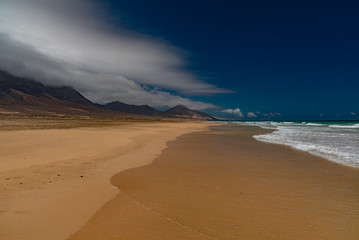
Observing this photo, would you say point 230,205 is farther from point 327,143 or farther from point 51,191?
point 327,143

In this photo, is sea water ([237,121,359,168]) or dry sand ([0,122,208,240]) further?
sea water ([237,121,359,168])

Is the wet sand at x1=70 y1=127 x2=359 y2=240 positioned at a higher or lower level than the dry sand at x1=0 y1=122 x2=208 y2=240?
higher

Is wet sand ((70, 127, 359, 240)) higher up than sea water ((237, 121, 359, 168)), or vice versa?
sea water ((237, 121, 359, 168))

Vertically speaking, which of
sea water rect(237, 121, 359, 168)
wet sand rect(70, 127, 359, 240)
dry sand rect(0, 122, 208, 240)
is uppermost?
sea water rect(237, 121, 359, 168)

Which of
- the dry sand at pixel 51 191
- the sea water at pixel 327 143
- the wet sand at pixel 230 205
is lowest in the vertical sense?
the dry sand at pixel 51 191

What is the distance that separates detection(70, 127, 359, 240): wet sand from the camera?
11.6 ft

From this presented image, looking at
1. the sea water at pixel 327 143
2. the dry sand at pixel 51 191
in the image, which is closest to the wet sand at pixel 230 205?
the dry sand at pixel 51 191

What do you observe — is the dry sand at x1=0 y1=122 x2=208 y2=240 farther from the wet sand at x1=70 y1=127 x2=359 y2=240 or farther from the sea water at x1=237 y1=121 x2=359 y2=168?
the sea water at x1=237 y1=121 x2=359 y2=168

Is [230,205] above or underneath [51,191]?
above

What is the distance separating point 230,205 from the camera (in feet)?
15.2

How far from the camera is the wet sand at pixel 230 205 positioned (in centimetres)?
352

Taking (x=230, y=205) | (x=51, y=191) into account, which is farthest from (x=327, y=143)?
(x=51, y=191)

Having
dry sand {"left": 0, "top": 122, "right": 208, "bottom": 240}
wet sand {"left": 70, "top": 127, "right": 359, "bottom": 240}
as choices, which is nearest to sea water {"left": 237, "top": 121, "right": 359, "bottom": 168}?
wet sand {"left": 70, "top": 127, "right": 359, "bottom": 240}

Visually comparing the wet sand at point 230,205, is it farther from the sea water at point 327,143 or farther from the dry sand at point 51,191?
the sea water at point 327,143
